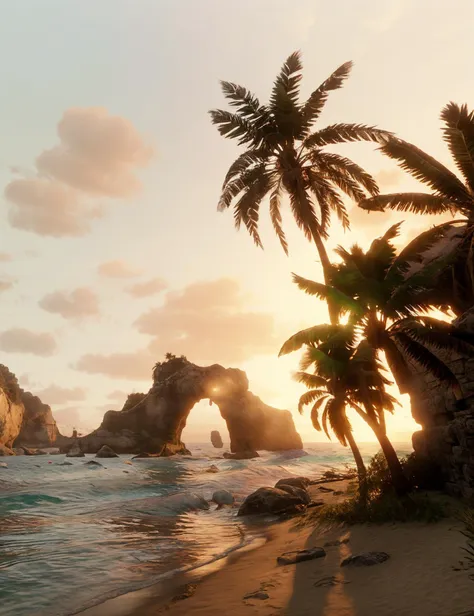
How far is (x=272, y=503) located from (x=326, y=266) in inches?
432

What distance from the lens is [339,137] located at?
18.8m

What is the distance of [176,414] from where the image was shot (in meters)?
75.0

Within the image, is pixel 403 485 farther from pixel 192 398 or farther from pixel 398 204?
pixel 192 398

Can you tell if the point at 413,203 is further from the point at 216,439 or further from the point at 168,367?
the point at 216,439

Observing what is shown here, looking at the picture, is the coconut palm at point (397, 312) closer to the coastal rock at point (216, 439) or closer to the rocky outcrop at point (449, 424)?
the rocky outcrop at point (449, 424)

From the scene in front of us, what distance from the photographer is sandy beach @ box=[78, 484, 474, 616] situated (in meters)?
6.15

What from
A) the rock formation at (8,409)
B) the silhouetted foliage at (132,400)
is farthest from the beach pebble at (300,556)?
the silhouetted foliage at (132,400)

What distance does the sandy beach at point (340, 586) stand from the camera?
6148 mm

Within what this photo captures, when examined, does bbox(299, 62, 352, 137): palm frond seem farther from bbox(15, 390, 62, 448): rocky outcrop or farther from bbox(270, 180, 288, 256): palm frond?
bbox(15, 390, 62, 448): rocky outcrop

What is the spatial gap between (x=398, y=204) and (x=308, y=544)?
45.5 ft

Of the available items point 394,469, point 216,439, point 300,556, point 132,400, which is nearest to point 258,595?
point 300,556

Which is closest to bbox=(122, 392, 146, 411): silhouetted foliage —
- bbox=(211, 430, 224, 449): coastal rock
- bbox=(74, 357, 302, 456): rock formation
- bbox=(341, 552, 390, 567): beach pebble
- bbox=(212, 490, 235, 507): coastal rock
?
bbox=(74, 357, 302, 456): rock formation

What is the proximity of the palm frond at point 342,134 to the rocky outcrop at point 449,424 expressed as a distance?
9075 mm

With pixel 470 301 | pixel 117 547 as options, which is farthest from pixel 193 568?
pixel 470 301
